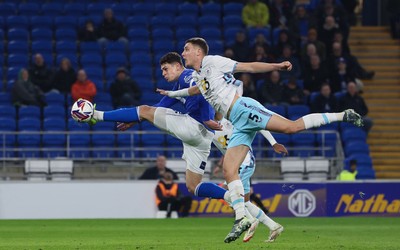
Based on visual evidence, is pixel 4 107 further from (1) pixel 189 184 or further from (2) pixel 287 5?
(1) pixel 189 184

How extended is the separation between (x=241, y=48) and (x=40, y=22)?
552 centimetres

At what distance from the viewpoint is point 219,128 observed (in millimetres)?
14039

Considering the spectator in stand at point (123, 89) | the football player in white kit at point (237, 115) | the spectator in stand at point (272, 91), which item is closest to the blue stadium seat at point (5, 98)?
the spectator in stand at point (123, 89)

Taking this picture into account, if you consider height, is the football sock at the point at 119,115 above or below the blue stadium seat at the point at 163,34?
below

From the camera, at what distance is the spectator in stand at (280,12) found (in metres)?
29.7

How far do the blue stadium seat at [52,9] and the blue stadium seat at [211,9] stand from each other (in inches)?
157

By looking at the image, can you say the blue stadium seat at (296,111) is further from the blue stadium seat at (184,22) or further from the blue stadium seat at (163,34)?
the blue stadium seat at (184,22)

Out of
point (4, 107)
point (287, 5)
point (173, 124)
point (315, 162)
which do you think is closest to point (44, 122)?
point (4, 107)

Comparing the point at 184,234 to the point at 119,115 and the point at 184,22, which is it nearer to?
the point at 119,115

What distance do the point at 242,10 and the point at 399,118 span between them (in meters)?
5.28

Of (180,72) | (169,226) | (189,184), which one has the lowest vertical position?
(169,226)

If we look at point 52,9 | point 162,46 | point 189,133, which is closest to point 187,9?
point 162,46

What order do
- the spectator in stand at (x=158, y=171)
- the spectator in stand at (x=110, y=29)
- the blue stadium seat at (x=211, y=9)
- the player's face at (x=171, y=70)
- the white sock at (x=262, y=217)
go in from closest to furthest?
the white sock at (x=262, y=217), the player's face at (x=171, y=70), the spectator in stand at (x=158, y=171), the spectator in stand at (x=110, y=29), the blue stadium seat at (x=211, y=9)

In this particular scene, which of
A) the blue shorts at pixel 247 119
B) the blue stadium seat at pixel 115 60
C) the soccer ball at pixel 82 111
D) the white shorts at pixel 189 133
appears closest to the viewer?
the blue shorts at pixel 247 119
